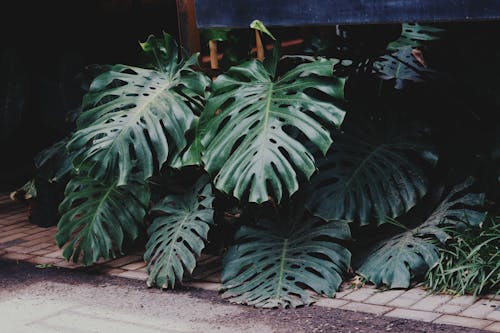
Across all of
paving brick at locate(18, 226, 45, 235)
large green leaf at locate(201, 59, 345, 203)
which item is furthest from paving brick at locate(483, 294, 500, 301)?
paving brick at locate(18, 226, 45, 235)

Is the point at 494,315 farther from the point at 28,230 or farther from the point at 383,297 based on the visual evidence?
the point at 28,230

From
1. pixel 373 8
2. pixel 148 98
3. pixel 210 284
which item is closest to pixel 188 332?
pixel 210 284

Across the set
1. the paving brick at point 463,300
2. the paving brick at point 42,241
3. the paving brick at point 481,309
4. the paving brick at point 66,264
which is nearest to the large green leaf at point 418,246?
the paving brick at point 463,300

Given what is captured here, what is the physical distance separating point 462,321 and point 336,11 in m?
1.75

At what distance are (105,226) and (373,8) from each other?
203 centimetres

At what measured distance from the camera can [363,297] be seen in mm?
4727

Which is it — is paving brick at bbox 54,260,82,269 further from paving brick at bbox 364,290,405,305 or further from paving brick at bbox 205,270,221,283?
paving brick at bbox 364,290,405,305

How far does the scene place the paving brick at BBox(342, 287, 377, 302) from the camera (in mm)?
4716

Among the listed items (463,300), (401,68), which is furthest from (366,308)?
(401,68)

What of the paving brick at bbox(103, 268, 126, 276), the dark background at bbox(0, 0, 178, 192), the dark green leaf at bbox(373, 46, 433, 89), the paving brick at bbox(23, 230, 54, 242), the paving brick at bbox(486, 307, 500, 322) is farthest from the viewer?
the dark background at bbox(0, 0, 178, 192)

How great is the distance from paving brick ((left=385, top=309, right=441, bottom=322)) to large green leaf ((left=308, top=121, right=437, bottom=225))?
1.99ft

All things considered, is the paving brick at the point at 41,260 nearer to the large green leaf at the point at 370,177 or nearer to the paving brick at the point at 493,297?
the large green leaf at the point at 370,177

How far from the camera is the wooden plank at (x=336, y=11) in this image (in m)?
4.64

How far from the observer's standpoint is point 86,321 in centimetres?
464
